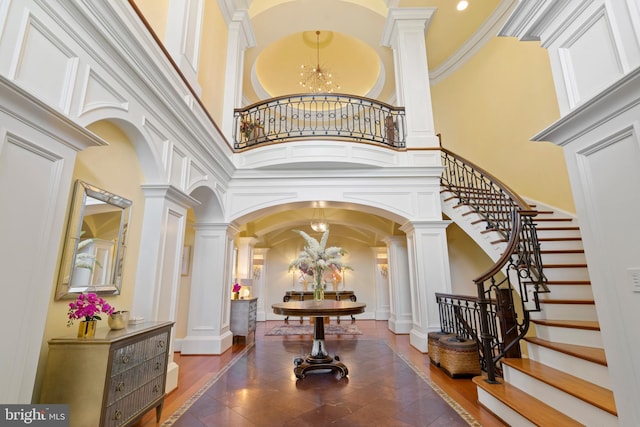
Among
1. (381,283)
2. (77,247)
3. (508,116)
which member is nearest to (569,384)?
(77,247)

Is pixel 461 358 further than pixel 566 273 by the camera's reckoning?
No

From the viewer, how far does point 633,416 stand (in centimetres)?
143

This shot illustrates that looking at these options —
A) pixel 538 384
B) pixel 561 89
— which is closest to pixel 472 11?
pixel 561 89

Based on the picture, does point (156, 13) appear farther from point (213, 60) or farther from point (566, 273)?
point (566, 273)

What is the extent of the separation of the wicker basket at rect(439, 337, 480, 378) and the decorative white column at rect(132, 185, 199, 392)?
3.04 m

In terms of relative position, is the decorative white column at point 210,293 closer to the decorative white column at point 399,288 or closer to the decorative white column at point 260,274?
the decorative white column at point 399,288

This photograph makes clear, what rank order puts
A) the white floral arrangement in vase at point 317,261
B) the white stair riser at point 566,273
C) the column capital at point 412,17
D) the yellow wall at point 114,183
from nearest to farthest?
the yellow wall at point 114,183
the white stair riser at point 566,273
the white floral arrangement in vase at point 317,261
the column capital at point 412,17

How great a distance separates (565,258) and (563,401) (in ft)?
7.57

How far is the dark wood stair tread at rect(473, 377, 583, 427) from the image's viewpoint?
6.44 ft

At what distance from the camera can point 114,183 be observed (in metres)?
2.61

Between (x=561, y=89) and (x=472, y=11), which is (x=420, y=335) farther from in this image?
(x=472, y=11)

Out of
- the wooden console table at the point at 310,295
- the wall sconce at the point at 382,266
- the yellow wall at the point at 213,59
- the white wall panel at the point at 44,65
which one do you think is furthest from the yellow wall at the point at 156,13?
the wall sconce at the point at 382,266

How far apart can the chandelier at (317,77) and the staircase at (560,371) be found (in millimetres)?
7057

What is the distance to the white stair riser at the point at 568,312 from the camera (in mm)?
2881
